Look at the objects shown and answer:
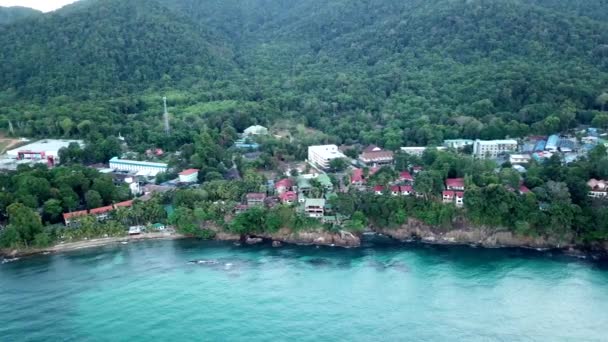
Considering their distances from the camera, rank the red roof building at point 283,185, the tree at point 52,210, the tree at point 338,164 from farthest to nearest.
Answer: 1. the tree at point 338,164
2. the red roof building at point 283,185
3. the tree at point 52,210

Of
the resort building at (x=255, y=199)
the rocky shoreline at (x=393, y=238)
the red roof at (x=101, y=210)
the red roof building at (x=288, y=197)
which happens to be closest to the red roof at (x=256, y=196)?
the resort building at (x=255, y=199)

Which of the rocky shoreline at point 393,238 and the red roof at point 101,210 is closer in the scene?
the rocky shoreline at point 393,238

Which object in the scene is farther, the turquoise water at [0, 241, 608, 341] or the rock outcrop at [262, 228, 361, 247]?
the rock outcrop at [262, 228, 361, 247]

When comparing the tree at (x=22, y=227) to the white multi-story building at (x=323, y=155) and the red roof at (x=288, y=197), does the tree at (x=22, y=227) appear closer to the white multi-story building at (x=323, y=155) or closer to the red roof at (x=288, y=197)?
the red roof at (x=288, y=197)

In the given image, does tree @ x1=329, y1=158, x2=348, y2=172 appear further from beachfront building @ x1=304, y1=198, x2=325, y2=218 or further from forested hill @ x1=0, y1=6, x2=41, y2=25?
forested hill @ x1=0, y1=6, x2=41, y2=25

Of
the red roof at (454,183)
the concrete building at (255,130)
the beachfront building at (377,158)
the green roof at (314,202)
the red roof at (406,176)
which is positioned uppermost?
the concrete building at (255,130)

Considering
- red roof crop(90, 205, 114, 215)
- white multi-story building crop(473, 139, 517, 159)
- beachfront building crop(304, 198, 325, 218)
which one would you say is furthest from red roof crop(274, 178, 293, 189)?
white multi-story building crop(473, 139, 517, 159)
